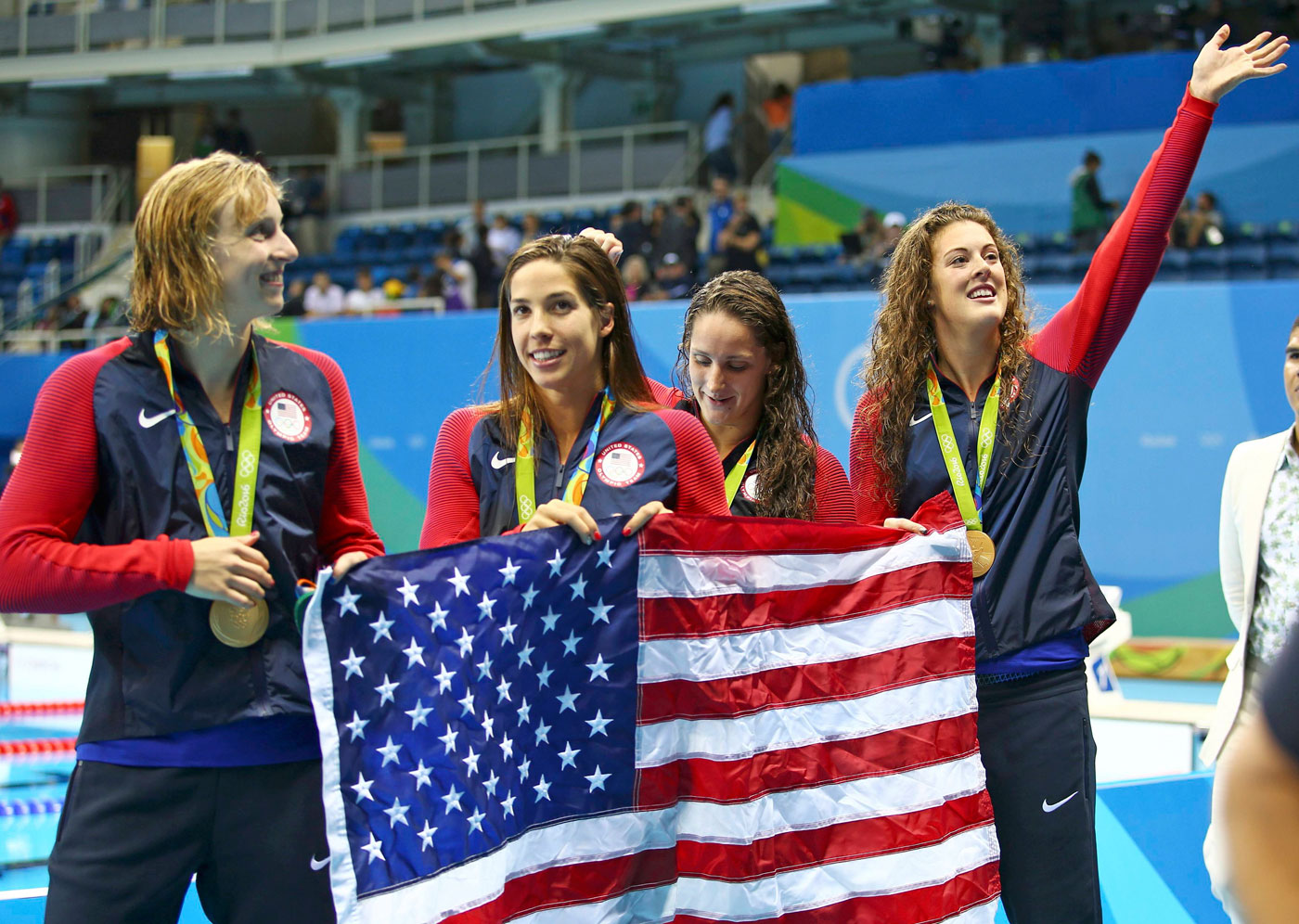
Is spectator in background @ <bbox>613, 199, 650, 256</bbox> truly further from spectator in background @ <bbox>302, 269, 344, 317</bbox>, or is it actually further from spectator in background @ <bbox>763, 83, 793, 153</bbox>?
spectator in background @ <bbox>763, 83, 793, 153</bbox>

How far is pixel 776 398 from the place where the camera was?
10.1 feet

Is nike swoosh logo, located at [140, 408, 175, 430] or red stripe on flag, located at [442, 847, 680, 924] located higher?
nike swoosh logo, located at [140, 408, 175, 430]

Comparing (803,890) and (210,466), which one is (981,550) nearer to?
(803,890)

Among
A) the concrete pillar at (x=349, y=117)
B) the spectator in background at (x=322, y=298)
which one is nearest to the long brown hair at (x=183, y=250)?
the spectator in background at (x=322, y=298)

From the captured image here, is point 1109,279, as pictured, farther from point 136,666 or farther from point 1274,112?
point 1274,112

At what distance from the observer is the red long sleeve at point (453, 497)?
250 centimetres

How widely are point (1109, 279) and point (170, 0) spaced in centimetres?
2198

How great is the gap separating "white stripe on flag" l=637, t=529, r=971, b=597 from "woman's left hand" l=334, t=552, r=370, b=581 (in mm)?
551

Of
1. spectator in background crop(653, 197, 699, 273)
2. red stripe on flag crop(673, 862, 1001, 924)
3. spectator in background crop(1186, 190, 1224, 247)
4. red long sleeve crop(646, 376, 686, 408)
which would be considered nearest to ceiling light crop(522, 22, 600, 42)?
spectator in background crop(653, 197, 699, 273)

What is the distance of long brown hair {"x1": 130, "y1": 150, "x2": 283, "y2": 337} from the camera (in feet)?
6.76

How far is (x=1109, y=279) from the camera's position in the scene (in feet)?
8.39

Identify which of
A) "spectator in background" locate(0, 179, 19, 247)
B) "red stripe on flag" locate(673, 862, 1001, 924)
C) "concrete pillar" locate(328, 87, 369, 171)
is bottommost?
"red stripe on flag" locate(673, 862, 1001, 924)

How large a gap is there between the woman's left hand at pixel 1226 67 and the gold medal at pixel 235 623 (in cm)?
208

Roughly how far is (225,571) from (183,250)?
541 millimetres
